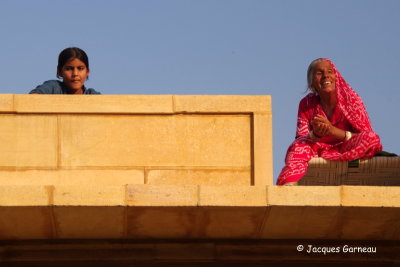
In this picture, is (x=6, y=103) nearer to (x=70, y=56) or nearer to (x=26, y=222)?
(x=70, y=56)

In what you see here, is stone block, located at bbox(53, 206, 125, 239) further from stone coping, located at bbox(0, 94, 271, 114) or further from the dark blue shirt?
the dark blue shirt

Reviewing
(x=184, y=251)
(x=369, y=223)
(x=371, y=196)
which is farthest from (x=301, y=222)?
(x=184, y=251)

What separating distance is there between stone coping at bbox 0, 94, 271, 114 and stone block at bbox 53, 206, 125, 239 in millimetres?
1283

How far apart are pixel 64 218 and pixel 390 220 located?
2.99 metres

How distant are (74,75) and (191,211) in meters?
2.34

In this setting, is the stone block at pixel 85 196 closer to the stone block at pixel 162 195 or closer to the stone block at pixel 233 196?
the stone block at pixel 162 195

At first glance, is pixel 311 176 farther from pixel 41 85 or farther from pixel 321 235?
pixel 41 85

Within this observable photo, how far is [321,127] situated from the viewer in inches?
501

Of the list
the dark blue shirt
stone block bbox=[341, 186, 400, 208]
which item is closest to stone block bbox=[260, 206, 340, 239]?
stone block bbox=[341, 186, 400, 208]

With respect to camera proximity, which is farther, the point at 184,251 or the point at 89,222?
the point at 184,251

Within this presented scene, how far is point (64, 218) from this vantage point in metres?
12.0

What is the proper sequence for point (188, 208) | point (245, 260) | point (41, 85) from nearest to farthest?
1. point (188, 208)
2. point (245, 260)
3. point (41, 85)

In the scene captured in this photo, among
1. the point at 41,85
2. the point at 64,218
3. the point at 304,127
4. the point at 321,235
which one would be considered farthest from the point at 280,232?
the point at 41,85

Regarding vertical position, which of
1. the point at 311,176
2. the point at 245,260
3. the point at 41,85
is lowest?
the point at 245,260
